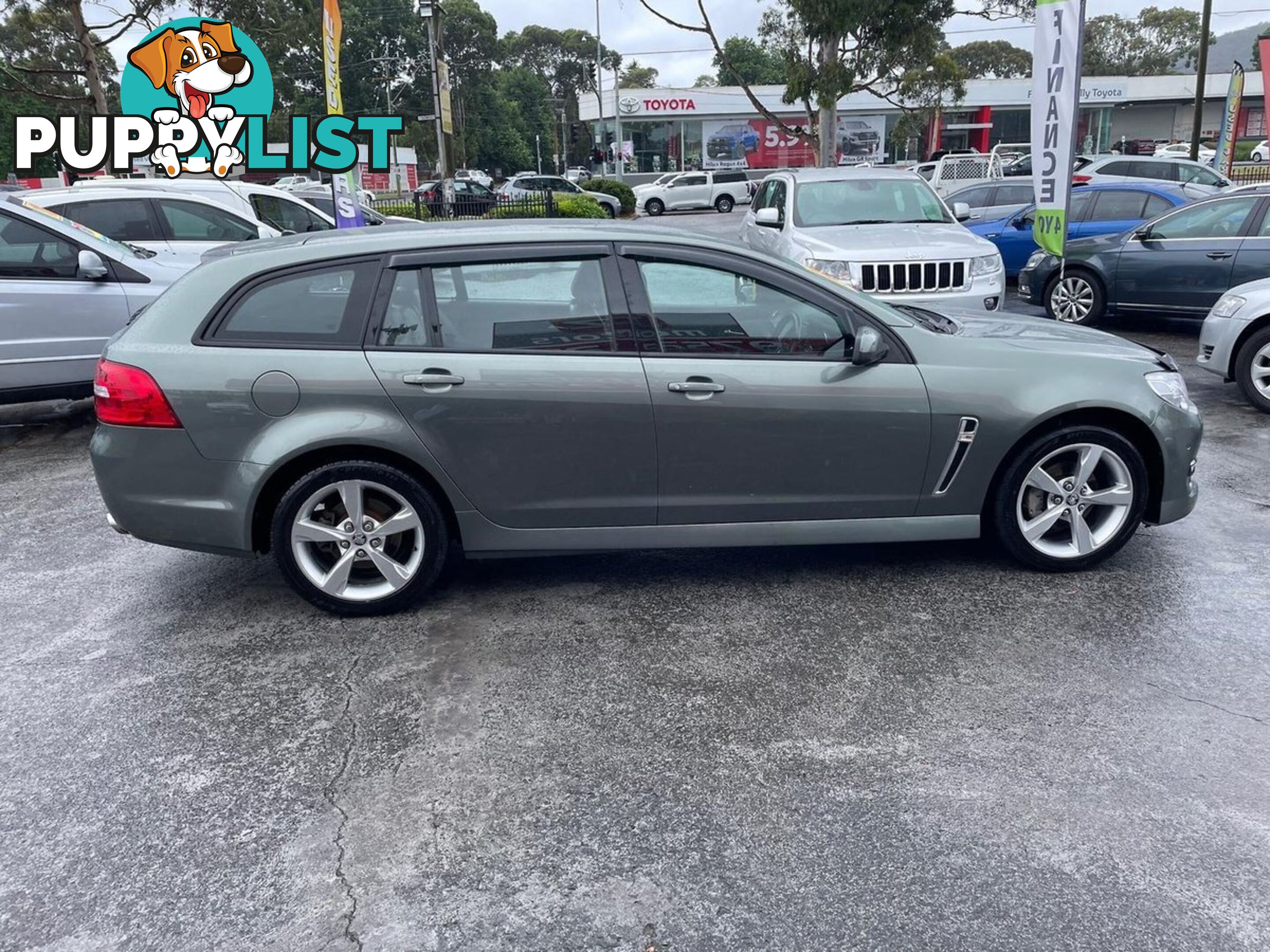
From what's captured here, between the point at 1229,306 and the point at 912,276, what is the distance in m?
2.39

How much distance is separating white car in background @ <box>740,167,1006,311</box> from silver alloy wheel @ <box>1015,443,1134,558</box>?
327cm

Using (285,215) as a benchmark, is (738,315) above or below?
below

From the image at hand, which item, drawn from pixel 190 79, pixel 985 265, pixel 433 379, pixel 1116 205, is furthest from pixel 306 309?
pixel 190 79

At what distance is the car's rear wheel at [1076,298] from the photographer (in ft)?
34.4

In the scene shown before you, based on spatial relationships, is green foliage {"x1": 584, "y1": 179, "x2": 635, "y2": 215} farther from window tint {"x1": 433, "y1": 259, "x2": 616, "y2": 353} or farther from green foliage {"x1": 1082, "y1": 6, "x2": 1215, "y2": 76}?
green foliage {"x1": 1082, "y1": 6, "x2": 1215, "y2": 76}

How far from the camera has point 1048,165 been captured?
29.0 feet

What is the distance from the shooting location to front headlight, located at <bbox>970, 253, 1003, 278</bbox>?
341 inches

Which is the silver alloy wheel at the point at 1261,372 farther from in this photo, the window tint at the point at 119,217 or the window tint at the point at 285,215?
the window tint at the point at 119,217

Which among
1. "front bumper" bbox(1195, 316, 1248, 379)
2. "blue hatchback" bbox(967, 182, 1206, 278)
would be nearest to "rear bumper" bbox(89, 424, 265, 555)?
"front bumper" bbox(1195, 316, 1248, 379)

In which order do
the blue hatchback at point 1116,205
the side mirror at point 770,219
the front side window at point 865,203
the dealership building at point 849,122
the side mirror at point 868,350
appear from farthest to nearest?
1. the dealership building at point 849,122
2. the blue hatchback at point 1116,205
3. the side mirror at point 770,219
4. the front side window at point 865,203
5. the side mirror at point 868,350

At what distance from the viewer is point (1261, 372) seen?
739cm

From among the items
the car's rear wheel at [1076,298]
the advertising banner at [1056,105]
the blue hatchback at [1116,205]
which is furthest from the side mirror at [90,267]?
the blue hatchback at [1116,205]

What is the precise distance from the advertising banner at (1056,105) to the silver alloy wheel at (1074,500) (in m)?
5.17

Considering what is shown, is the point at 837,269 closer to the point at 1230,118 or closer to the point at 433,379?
the point at 433,379
